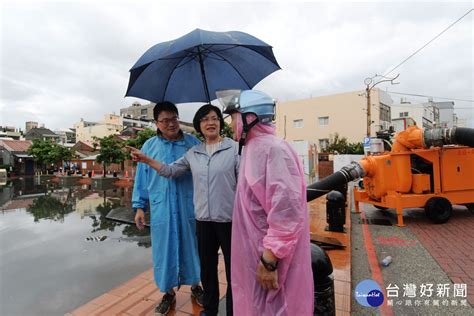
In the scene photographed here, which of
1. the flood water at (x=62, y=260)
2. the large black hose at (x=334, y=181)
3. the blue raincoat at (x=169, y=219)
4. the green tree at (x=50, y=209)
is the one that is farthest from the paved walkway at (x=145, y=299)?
the green tree at (x=50, y=209)

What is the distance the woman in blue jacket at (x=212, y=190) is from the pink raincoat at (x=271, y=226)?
1.51 feet

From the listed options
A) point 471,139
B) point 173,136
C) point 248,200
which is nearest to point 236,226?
point 248,200

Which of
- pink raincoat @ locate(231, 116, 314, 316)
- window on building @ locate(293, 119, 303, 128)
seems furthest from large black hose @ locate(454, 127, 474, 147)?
window on building @ locate(293, 119, 303, 128)

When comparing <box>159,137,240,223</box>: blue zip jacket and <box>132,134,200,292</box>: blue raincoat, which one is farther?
<box>132,134,200,292</box>: blue raincoat

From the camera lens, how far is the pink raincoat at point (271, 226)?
58.9 inches

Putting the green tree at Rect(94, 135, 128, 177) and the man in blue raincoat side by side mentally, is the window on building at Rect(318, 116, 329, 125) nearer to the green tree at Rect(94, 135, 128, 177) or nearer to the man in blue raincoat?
the green tree at Rect(94, 135, 128, 177)

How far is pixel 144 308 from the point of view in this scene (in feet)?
9.32

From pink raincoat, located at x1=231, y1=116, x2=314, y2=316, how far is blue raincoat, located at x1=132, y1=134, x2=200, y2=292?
1.04 meters

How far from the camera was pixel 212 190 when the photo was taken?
7.20 ft

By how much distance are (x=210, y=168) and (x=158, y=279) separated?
122cm

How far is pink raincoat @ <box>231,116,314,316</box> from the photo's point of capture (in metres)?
1.50

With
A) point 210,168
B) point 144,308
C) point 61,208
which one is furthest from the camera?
point 61,208

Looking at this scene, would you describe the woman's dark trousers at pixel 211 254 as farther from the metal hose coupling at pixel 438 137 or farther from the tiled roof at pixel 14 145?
the tiled roof at pixel 14 145

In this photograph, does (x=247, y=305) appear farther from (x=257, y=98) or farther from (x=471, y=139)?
(x=471, y=139)
